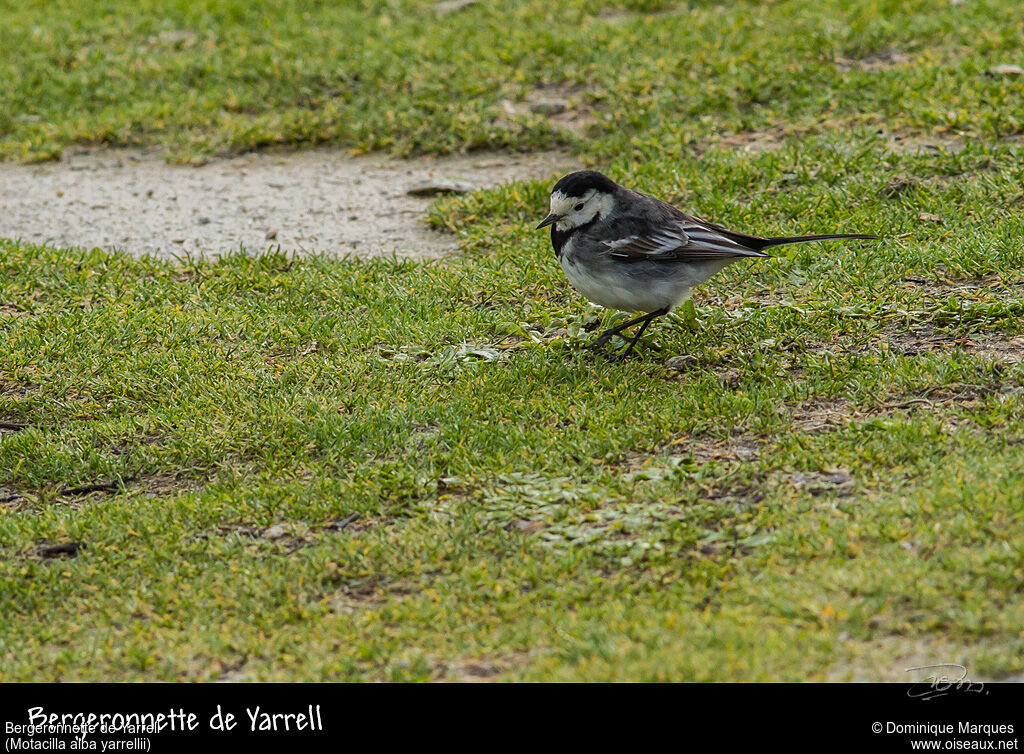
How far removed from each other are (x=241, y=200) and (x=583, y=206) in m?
3.71

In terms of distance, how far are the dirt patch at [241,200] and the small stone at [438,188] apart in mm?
51

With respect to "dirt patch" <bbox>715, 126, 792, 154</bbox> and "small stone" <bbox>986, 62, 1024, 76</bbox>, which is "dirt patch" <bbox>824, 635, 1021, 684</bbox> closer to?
"dirt patch" <bbox>715, 126, 792, 154</bbox>

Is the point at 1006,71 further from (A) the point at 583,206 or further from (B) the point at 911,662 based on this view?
(B) the point at 911,662

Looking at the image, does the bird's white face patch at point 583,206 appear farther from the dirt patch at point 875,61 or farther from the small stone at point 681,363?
the dirt patch at point 875,61

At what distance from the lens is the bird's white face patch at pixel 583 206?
6.34 meters

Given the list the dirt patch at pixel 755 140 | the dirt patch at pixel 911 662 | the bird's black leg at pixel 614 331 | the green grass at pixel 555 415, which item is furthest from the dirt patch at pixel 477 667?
the dirt patch at pixel 755 140

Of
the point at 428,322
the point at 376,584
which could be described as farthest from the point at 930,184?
the point at 376,584

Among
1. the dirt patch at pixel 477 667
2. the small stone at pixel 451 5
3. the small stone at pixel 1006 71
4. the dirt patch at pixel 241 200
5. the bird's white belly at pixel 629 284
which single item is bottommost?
the dirt patch at pixel 241 200

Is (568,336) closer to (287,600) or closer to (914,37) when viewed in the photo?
(287,600)

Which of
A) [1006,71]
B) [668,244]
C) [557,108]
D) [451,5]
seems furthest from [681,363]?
[451,5]

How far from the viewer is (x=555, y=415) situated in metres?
5.75

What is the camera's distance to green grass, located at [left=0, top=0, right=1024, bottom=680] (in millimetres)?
4297

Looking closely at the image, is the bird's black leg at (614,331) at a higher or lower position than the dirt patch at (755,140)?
lower

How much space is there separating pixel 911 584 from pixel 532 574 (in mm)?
1408
